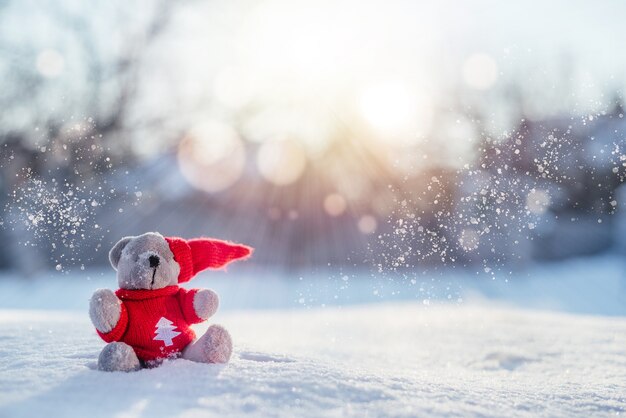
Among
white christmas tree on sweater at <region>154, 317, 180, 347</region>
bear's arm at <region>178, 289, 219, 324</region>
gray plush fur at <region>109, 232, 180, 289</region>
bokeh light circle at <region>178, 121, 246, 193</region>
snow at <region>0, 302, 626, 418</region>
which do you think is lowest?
snow at <region>0, 302, 626, 418</region>

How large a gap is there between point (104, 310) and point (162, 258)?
12.5 inches

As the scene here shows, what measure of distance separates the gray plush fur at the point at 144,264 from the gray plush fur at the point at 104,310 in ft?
0.53

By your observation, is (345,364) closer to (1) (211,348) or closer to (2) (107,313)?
(1) (211,348)

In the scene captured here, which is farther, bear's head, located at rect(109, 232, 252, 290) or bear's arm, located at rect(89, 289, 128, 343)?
bear's head, located at rect(109, 232, 252, 290)

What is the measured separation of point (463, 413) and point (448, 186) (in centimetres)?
966

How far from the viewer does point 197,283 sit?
919 cm

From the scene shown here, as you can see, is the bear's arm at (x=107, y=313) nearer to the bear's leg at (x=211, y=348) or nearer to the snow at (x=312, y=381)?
the snow at (x=312, y=381)

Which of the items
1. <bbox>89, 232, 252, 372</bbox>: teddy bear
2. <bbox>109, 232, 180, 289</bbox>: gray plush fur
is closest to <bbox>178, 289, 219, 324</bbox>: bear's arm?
<bbox>89, 232, 252, 372</bbox>: teddy bear

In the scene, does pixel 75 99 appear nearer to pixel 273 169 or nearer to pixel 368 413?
pixel 273 169

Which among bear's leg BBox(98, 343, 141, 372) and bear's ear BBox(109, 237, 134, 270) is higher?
bear's ear BBox(109, 237, 134, 270)

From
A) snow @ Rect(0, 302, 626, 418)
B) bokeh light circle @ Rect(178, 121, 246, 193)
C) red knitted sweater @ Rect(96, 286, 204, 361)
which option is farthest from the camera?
bokeh light circle @ Rect(178, 121, 246, 193)

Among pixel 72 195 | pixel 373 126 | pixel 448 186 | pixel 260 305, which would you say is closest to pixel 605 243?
pixel 448 186

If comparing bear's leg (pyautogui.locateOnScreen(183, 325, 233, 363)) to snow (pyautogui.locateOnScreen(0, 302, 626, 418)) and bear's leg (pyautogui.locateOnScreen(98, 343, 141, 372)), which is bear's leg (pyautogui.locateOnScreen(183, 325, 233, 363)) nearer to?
snow (pyautogui.locateOnScreen(0, 302, 626, 418))

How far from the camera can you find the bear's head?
220 cm
